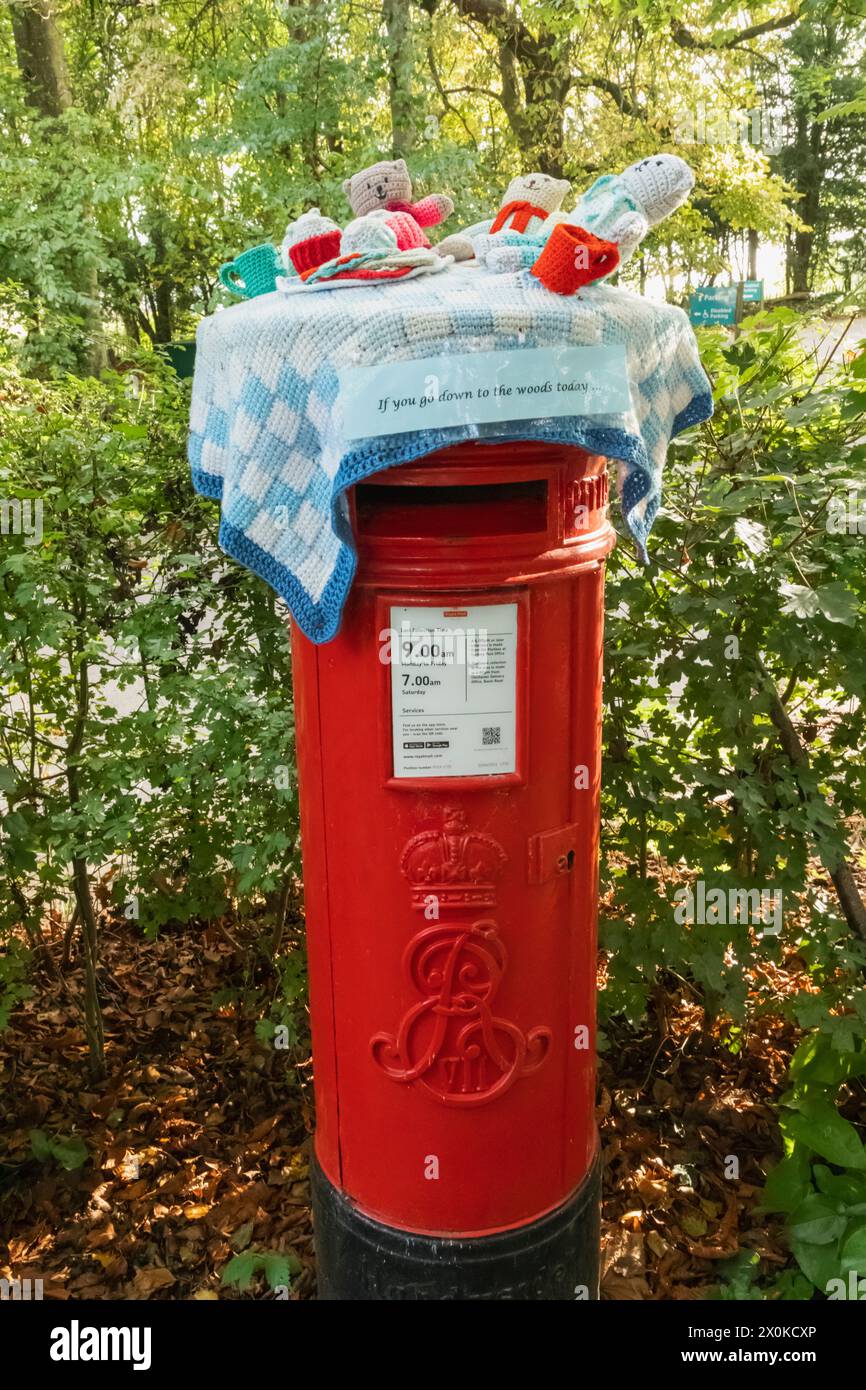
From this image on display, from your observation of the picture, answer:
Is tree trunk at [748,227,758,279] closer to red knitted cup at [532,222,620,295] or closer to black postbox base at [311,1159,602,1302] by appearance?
red knitted cup at [532,222,620,295]

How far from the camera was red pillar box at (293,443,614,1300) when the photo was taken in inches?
66.0

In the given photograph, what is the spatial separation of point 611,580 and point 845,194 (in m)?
22.5

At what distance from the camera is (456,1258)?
2.00 m

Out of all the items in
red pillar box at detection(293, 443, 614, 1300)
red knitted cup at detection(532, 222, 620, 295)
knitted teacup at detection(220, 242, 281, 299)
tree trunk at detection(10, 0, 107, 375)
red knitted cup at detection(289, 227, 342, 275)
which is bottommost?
red pillar box at detection(293, 443, 614, 1300)

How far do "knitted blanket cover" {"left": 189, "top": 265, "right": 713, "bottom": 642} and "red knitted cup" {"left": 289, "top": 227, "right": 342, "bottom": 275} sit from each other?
81mm

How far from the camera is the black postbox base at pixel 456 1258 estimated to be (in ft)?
6.57

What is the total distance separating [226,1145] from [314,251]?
7.32 feet

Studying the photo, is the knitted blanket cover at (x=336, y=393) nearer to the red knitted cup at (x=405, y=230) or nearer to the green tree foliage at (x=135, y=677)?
the red knitted cup at (x=405, y=230)

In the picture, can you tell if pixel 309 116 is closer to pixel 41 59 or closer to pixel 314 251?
pixel 314 251

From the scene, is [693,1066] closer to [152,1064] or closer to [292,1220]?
[292,1220]

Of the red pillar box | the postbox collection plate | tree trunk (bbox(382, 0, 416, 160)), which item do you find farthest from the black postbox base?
tree trunk (bbox(382, 0, 416, 160))

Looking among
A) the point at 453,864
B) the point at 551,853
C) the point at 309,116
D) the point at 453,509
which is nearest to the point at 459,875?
the point at 453,864

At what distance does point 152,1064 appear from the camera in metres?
3.03

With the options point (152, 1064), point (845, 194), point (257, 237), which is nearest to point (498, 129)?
point (257, 237)
